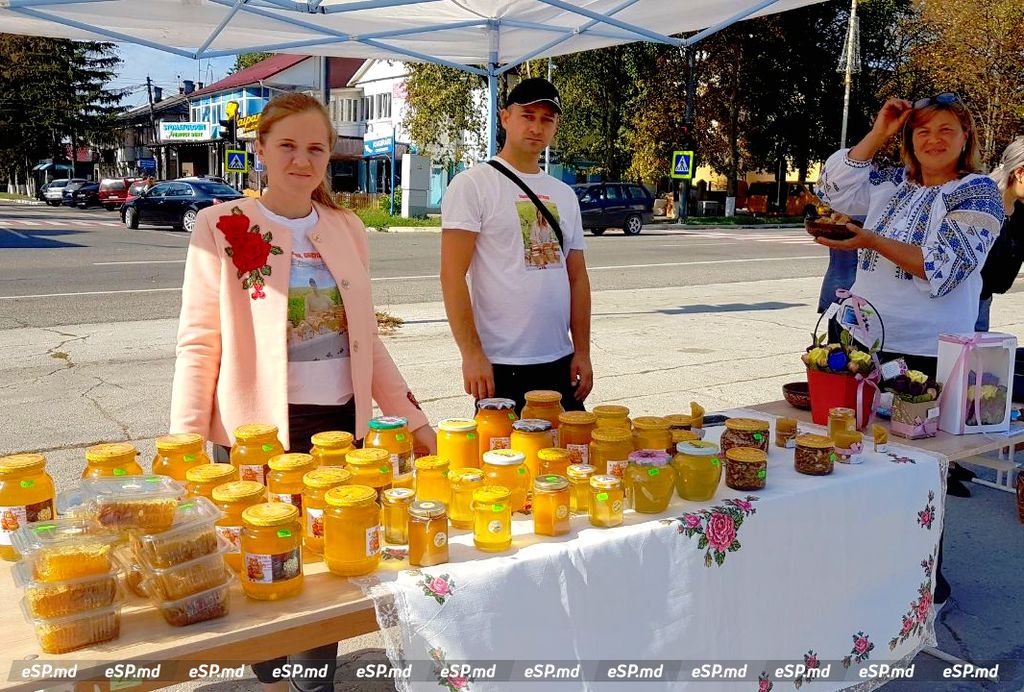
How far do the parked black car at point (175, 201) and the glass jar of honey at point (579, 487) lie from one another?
21.8 meters

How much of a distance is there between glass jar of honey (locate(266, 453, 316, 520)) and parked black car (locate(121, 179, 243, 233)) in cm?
2177

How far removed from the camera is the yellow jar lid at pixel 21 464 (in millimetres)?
1893

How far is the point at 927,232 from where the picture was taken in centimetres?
312

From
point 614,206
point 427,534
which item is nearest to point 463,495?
point 427,534

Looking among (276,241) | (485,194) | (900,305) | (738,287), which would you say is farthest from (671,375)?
(738,287)

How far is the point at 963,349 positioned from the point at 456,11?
394cm

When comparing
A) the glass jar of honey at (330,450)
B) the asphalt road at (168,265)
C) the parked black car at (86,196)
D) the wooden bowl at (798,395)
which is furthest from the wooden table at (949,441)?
the parked black car at (86,196)

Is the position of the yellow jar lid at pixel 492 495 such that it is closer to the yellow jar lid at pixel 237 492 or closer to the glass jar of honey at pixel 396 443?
the glass jar of honey at pixel 396 443

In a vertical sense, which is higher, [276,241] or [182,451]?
[276,241]

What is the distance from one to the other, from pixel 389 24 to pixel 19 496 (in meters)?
4.72

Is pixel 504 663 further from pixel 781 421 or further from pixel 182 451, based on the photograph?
pixel 781 421

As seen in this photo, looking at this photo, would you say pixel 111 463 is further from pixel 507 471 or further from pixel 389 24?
pixel 389 24

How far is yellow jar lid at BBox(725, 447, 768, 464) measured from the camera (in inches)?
93.6

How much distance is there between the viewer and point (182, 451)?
2125 mm
